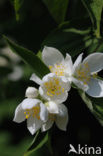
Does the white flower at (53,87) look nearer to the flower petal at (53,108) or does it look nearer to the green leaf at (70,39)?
the flower petal at (53,108)

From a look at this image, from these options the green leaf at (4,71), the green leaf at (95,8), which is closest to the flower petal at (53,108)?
the green leaf at (95,8)

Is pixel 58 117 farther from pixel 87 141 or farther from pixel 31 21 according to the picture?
pixel 31 21

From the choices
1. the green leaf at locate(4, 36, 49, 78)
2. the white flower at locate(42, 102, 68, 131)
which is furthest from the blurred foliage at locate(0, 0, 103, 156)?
the white flower at locate(42, 102, 68, 131)

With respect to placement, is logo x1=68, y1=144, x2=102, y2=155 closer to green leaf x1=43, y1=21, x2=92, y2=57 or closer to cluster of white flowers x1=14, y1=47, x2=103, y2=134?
cluster of white flowers x1=14, y1=47, x2=103, y2=134

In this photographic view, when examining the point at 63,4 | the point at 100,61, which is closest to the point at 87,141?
the point at 100,61

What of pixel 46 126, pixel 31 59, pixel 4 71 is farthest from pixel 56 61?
pixel 4 71

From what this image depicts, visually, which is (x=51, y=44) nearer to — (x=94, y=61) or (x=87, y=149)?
(x=94, y=61)
